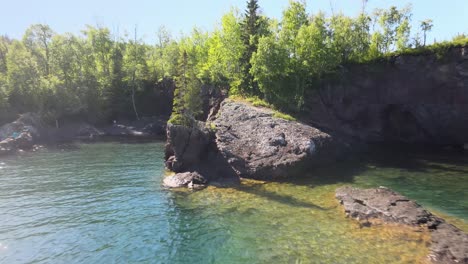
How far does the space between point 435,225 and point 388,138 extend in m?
41.4

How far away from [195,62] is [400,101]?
1921 inches

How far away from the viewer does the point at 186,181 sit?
3694 cm

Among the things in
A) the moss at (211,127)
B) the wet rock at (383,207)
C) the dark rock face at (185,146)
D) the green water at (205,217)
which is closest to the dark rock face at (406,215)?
the wet rock at (383,207)

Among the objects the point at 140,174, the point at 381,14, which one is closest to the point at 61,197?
the point at 140,174

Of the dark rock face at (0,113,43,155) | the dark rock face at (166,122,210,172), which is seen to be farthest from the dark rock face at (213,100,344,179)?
the dark rock face at (0,113,43,155)

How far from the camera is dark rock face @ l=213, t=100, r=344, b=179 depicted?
38.7 metres

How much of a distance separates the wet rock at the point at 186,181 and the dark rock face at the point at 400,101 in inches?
1016

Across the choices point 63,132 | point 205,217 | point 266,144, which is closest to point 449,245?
point 205,217

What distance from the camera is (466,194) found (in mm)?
33125

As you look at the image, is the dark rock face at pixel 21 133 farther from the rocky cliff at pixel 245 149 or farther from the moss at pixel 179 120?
the moss at pixel 179 120

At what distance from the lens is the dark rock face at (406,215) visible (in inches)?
832

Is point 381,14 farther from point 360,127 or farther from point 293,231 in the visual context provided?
point 293,231

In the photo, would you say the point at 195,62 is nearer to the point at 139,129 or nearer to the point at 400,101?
the point at 139,129

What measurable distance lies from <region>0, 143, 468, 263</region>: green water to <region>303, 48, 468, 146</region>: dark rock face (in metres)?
13.6
